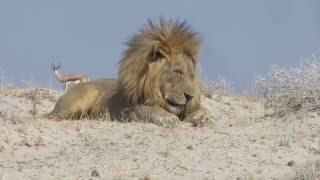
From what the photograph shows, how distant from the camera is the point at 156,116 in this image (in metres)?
12.4

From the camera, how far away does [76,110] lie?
14.1 metres

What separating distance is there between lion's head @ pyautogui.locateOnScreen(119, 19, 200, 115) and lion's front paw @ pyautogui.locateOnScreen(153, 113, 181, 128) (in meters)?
0.49

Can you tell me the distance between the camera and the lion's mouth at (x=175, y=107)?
508 inches

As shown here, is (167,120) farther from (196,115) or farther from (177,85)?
(177,85)

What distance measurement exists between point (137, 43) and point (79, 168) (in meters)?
4.62

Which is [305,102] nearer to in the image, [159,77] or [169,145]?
[159,77]

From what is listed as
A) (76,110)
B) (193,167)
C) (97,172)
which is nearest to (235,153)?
(193,167)

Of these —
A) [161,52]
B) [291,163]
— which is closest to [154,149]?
[291,163]

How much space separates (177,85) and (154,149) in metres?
3.26

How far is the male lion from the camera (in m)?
12.9

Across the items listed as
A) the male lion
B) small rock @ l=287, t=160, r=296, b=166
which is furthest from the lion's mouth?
small rock @ l=287, t=160, r=296, b=166

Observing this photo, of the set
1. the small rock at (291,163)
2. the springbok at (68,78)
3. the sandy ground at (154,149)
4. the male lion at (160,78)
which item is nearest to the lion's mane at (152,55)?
the male lion at (160,78)

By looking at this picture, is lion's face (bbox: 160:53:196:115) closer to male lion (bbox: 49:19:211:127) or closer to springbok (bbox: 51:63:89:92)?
male lion (bbox: 49:19:211:127)

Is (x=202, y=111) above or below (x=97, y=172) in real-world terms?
above
